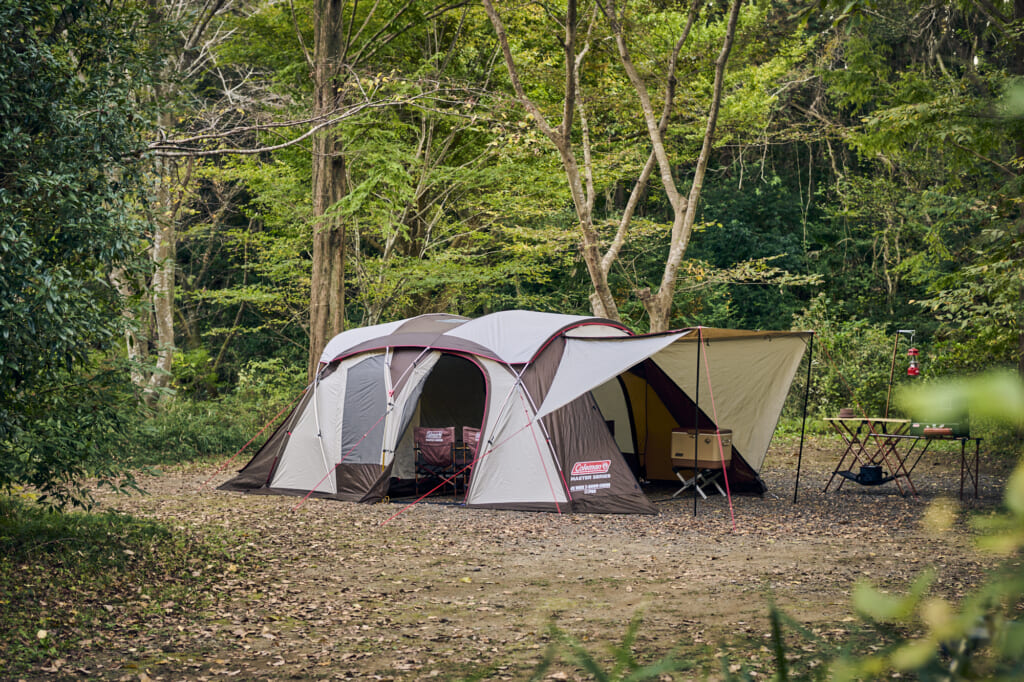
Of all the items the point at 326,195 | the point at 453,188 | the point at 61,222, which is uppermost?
the point at 453,188

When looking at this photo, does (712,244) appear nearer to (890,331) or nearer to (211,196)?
(890,331)

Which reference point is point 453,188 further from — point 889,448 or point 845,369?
point 889,448

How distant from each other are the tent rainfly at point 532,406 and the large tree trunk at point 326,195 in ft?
10.1

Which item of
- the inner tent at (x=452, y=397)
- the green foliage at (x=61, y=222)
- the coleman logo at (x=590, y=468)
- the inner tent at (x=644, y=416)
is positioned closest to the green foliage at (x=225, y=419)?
the inner tent at (x=452, y=397)

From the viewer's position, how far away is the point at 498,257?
16.0m

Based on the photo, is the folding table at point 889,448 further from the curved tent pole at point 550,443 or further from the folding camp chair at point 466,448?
the folding camp chair at point 466,448

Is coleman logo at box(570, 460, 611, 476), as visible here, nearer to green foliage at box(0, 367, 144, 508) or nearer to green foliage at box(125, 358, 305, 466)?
green foliage at box(0, 367, 144, 508)

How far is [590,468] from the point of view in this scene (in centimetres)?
799

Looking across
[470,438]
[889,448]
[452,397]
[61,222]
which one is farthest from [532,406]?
[889,448]

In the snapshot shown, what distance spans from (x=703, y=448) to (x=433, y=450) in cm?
256

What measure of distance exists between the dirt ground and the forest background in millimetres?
1310

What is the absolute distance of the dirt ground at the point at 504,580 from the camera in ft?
13.3

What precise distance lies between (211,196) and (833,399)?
13.0 metres

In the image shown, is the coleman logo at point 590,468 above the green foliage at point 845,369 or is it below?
below
